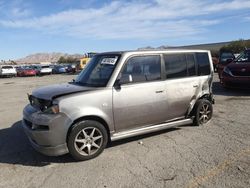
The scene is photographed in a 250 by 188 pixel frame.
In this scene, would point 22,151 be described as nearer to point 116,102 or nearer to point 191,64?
point 116,102

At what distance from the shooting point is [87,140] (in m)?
5.17

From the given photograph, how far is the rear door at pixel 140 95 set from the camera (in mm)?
5520

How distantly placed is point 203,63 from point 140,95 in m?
2.14

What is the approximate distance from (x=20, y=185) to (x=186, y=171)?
2384 millimetres

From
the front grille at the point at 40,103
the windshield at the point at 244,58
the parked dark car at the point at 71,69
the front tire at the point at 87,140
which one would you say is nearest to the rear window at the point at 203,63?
the front tire at the point at 87,140

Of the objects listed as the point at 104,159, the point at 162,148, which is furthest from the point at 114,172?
the point at 162,148

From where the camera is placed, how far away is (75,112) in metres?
4.99

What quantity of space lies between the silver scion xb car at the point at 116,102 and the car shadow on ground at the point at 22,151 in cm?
33

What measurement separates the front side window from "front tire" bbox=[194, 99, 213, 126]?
4.53ft

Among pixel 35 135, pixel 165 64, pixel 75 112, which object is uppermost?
pixel 165 64

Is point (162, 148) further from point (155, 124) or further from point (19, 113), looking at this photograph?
point (19, 113)

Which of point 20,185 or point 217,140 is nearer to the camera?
point 20,185

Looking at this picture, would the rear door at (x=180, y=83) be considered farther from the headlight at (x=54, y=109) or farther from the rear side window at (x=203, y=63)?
the headlight at (x=54, y=109)

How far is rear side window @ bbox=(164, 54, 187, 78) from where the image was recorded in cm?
624
